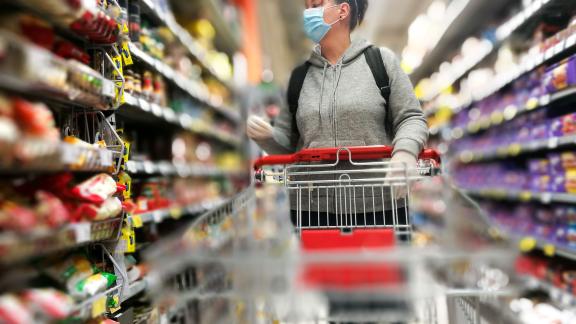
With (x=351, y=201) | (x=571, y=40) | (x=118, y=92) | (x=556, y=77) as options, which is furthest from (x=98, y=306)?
(x=556, y=77)

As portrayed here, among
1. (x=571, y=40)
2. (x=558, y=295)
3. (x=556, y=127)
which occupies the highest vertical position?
(x=571, y=40)

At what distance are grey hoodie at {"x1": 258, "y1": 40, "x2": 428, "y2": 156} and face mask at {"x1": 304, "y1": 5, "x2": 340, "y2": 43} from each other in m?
0.10

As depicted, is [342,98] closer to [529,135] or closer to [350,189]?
[350,189]

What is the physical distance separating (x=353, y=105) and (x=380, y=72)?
17cm

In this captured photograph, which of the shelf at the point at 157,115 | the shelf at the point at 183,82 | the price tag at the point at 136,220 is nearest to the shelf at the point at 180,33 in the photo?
the shelf at the point at 183,82

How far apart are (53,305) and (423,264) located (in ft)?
3.15

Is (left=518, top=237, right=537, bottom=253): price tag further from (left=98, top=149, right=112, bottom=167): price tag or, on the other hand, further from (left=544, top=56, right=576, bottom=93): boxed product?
(left=98, top=149, right=112, bottom=167): price tag

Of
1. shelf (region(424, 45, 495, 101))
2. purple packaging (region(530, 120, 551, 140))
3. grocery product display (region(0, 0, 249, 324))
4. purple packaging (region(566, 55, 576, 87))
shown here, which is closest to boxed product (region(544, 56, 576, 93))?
purple packaging (region(566, 55, 576, 87))

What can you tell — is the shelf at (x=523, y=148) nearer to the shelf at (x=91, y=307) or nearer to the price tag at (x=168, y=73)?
the price tag at (x=168, y=73)

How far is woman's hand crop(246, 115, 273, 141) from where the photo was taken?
69.6 inches

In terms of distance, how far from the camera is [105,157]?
159 centimetres

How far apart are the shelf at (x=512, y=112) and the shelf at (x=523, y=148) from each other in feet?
0.77

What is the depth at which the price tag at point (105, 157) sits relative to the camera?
1562mm

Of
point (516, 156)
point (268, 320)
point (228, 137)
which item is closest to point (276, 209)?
point (268, 320)
